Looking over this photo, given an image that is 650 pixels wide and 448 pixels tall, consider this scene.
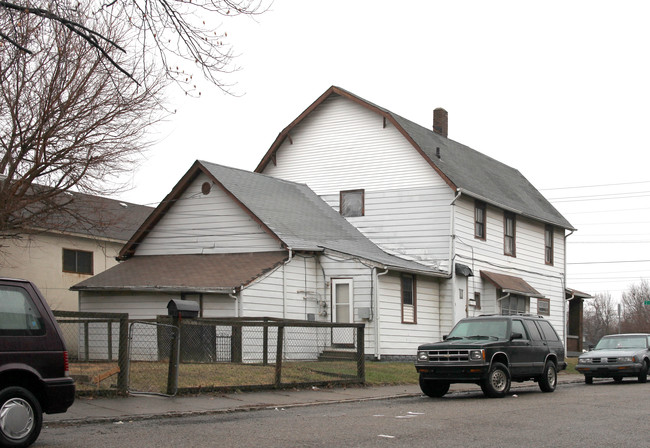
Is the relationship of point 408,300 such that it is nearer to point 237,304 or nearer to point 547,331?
point 237,304

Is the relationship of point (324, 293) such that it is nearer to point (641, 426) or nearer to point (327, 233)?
point (327, 233)

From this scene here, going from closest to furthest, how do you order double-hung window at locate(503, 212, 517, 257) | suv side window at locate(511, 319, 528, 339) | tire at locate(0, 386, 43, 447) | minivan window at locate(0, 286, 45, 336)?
tire at locate(0, 386, 43, 447), minivan window at locate(0, 286, 45, 336), suv side window at locate(511, 319, 528, 339), double-hung window at locate(503, 212, 517, 257)

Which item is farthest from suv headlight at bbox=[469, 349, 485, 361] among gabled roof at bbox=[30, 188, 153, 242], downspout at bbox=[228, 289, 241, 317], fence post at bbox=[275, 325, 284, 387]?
gabled roof at bbox=[30, 188, 153, 242]

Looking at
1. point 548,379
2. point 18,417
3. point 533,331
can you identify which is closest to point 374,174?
point 533,331

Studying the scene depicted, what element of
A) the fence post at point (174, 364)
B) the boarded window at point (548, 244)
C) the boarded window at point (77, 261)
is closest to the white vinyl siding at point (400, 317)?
the boarded window at point (548, 244)

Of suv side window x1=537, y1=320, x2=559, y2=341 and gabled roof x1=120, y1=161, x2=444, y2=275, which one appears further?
gabled roof x1=120, y1=161, x2=444, y2=275

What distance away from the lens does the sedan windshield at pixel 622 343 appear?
78.0ft

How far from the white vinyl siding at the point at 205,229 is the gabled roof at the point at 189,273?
33 centimetres

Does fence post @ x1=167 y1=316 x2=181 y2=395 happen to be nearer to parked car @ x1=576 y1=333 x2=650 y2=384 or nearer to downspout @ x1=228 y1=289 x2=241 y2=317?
downspout @ x1=228 y1=289 x2=241 y2=317

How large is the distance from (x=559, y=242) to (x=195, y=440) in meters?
29.9

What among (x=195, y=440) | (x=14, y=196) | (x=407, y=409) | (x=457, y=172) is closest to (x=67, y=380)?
(x=195, y=440)

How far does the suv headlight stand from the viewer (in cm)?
1644

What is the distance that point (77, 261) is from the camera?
33781mm

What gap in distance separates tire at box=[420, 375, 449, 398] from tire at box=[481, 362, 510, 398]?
946mm
